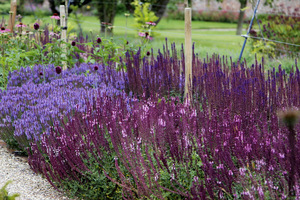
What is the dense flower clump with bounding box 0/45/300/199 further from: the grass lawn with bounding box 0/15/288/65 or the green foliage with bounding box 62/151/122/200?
the grass lawn with bounding box 0/15/288/65

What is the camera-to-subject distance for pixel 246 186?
7.55 feet

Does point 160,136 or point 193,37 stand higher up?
point 160,136

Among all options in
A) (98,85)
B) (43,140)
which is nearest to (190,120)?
(43,140)

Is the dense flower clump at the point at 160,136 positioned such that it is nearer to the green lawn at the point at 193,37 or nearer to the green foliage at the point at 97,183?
the green foliage at the point at 97,183

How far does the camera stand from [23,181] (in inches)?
147

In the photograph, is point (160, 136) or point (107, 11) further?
point (107, 11)

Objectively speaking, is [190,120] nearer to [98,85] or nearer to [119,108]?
[119,108]

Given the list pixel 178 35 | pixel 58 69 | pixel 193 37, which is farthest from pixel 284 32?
pixel 178 35

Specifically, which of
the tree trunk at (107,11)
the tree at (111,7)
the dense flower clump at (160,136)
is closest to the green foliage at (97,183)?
the dense flower clump at (160,136)

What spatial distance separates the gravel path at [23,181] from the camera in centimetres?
347

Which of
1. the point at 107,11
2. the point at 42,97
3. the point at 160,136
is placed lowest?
the point at 42,97

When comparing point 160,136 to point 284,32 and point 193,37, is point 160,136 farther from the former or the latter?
point 193,37

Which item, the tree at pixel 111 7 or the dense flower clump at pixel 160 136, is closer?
the dense flower clump at pixel 160 136

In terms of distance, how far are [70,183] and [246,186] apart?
1695mm
